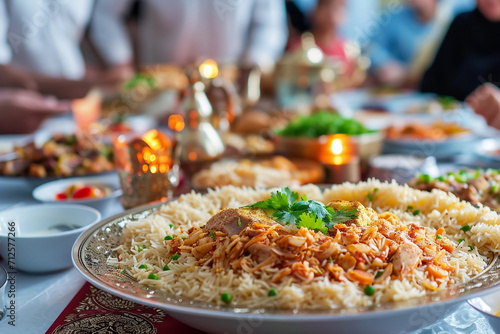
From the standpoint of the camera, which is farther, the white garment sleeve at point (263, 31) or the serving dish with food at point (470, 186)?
the white garment sleeve at point (263, 31)

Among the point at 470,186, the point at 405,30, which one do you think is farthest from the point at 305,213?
the point at 405,30

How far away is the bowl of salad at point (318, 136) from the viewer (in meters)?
2.59

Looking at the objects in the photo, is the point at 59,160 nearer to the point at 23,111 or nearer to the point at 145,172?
the point at 145,172

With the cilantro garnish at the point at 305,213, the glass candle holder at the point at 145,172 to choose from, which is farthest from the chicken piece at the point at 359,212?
the glass candle holder at the point at 145,172

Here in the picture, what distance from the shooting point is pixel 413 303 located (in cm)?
98

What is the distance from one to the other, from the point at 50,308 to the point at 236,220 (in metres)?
0.57

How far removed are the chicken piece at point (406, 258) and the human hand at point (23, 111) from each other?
302cm

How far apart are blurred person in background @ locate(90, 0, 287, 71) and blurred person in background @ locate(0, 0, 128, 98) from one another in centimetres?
29

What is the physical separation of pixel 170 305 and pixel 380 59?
28.5 ft

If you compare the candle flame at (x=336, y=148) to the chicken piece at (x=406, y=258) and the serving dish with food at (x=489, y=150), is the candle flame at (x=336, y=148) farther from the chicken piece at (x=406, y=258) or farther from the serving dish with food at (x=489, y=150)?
the chicken piece at (x=406, y=258)

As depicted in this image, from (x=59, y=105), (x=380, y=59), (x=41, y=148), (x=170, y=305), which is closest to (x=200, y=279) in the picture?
(x=170, y=305)

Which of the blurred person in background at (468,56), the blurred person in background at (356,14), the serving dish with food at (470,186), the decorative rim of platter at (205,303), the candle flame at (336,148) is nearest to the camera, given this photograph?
the decorative rim of platter at (205,303)

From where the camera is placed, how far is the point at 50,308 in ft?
4.40

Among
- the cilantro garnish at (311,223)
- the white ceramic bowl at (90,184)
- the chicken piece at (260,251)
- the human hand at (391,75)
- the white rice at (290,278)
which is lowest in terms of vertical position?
the human hand at (391,75)
